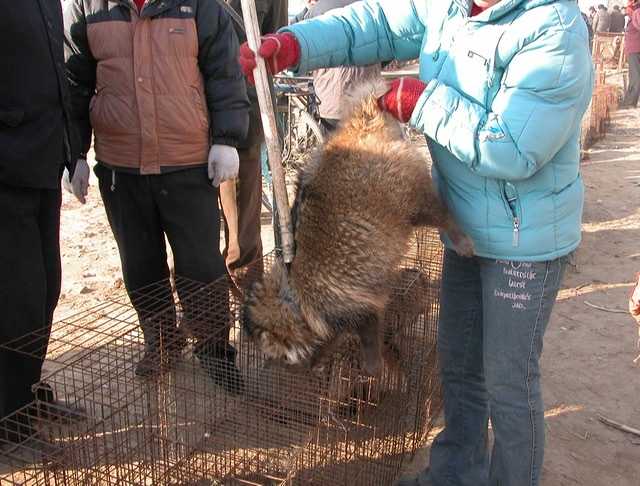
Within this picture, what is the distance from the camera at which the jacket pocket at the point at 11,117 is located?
2.93m

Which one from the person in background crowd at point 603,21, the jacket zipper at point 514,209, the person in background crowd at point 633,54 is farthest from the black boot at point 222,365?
the person in background crowd at point 603,21

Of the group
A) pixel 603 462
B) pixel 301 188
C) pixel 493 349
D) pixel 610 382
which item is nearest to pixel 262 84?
pixel 301 188

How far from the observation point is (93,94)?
3.67 meters

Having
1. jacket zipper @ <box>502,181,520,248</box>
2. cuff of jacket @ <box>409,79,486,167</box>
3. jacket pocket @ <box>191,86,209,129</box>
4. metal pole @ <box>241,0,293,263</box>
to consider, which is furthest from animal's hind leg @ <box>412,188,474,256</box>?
jacket pocket @ <box>191,86,209,129</box>

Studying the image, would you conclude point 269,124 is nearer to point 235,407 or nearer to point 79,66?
point 235,407

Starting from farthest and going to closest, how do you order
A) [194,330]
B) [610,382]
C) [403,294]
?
1. [610,382]
2. [403,294]
3. [194,330]

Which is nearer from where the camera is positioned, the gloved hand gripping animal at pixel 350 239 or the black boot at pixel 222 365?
the gloved hand gripping animal at pixel 350 239

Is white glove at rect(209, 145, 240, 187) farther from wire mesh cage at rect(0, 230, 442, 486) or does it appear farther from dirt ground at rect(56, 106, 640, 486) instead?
dirt ground at rect(56, 106, 640, 486)

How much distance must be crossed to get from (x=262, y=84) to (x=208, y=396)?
5.97 ft

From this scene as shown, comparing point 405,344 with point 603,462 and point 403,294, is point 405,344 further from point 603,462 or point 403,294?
point 603,462

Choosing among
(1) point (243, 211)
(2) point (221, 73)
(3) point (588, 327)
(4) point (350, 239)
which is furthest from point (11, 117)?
(3) point (588, 327)

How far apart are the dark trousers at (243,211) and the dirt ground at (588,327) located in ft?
3.97

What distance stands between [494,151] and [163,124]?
2180 millimetres

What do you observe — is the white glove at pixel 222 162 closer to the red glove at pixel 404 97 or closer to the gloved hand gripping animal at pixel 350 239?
the gloved hand gripping animal at pixel 350 239
